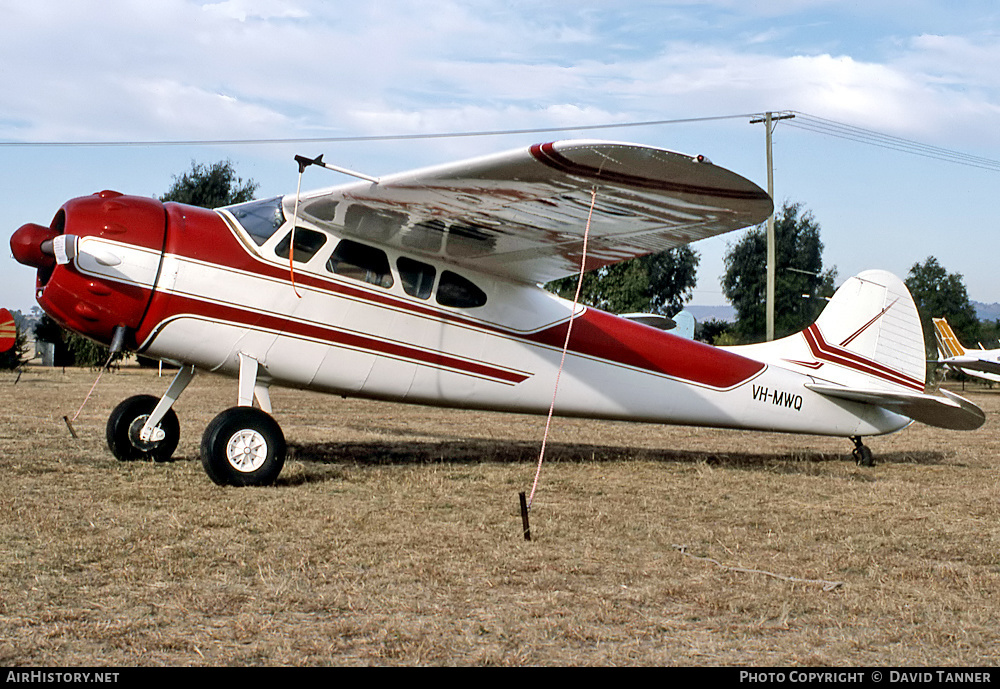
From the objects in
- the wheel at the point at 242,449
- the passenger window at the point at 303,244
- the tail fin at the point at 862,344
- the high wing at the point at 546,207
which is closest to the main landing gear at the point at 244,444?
the wheel at the point at 242,449

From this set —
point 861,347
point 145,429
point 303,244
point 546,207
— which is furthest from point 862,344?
point 145,429

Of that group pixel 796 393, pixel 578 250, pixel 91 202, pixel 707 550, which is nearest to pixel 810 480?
pixel 796 393

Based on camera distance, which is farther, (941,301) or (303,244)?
(941,301)

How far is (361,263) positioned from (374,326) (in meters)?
0.56

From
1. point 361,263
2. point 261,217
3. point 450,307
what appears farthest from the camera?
point 450,307

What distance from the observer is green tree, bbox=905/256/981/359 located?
55906 millimetres

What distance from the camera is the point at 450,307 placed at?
830 centimetres

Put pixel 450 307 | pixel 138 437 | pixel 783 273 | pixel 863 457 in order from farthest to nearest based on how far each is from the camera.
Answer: pixel 783 273, pixel 863 457, pixel 450 307, pixel 138 437

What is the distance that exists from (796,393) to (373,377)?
184 inches

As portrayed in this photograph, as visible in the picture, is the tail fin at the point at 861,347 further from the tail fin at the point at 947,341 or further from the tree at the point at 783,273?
the tree at the point at 783,273

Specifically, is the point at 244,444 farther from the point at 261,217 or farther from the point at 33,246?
the point at 33,246

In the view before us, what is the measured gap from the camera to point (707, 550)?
5.11 metres

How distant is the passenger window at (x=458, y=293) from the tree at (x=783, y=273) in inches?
2025

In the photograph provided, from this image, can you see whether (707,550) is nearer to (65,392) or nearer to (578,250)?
(578,250)
